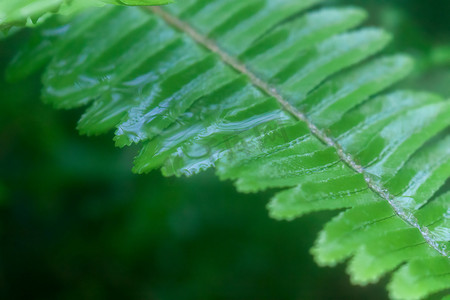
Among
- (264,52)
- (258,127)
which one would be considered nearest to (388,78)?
(264,52)

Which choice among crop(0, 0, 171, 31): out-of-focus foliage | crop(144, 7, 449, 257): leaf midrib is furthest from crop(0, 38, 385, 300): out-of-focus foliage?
crop(0, 0, 171, 31): out-of-focus foliage

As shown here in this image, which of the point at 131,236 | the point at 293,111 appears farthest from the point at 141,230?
the point at 293,111

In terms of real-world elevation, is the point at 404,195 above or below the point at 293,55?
below

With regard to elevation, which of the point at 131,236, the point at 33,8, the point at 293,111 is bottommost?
the point at 131,236

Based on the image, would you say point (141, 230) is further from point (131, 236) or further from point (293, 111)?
point (293, 111)

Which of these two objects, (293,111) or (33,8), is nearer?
(33,8)

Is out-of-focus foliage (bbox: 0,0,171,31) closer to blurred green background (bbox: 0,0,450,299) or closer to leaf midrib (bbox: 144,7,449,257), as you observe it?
leaf midrib (bbox: 144,7,449,257)

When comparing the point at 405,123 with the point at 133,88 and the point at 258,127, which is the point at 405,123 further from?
the point at 133,88
